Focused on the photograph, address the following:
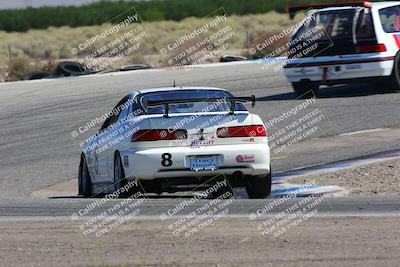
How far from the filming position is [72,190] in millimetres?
15125

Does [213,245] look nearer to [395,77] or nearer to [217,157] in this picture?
[217,157]

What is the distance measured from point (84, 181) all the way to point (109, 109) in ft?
29.4

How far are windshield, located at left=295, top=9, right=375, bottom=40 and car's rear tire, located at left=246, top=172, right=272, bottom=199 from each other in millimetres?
9461

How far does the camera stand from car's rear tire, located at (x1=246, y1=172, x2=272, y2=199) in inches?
474

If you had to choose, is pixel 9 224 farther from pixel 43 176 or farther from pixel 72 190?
pixel 43 176

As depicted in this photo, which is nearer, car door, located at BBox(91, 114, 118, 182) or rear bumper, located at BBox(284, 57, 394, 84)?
car door, located at BBox(91, 114, 118, 182)

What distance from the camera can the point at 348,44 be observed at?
21016 millimetres

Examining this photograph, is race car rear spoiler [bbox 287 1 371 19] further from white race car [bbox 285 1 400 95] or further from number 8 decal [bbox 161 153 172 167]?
number 8 decal [bbox 161 153 172 167]

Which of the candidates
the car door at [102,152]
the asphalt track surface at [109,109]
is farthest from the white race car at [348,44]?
the car door at [102,152]

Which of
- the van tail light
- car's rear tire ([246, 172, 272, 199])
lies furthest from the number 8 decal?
the van tail light

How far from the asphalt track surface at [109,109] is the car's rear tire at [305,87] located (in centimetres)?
24

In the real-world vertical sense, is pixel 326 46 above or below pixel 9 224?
below

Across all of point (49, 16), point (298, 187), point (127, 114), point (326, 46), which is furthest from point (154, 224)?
point (49, 16)

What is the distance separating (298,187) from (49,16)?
134 ft
